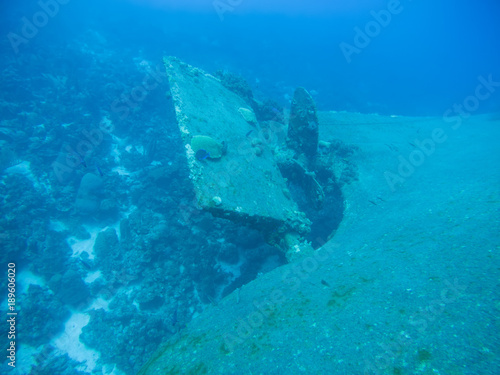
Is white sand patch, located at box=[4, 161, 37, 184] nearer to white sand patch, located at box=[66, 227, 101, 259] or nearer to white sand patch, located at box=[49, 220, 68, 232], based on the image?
white sand patch, located at box=[49, 220, 68, 232]

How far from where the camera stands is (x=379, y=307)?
10.6 ft

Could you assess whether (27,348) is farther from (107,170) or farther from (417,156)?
(417,156)

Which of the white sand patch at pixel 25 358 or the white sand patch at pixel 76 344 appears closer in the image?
the white sand patch at pixel 25 358

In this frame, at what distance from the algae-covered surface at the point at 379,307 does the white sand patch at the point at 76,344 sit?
641 cm

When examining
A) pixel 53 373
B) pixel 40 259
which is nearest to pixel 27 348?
pixel 53 373

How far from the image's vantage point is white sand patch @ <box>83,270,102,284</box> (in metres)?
9.30

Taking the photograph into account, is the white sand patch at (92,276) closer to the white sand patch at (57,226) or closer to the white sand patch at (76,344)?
the white sand patch at (76,344)

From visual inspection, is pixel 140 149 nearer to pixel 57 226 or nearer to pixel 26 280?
pixel 57 226
